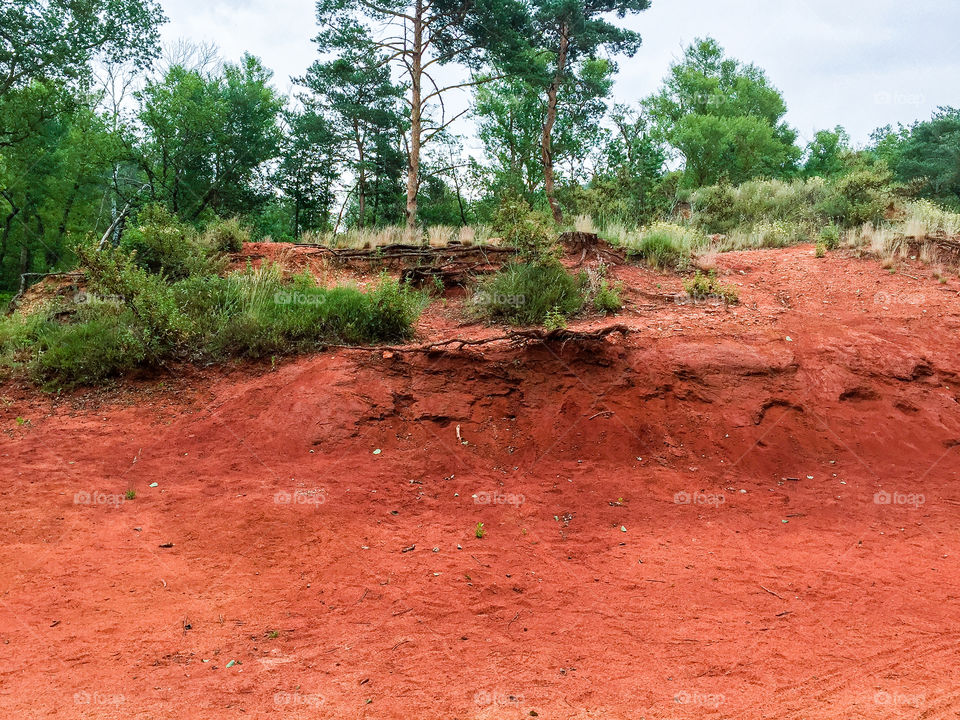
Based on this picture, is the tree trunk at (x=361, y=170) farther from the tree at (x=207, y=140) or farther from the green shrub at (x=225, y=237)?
the green shrub at (x=225, y=237)

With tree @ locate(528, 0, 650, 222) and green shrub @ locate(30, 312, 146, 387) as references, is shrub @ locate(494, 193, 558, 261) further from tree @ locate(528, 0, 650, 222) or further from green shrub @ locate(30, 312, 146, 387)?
tree @ locate(528, 0, 650, 222)

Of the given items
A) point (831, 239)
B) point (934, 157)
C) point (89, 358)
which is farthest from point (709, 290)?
point (934, 157)

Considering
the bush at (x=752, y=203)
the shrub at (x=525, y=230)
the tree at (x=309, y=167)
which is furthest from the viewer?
the tree at (x=309, y=167)

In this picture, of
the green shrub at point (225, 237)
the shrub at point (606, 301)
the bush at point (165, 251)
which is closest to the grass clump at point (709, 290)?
the shrub at point (606, 301)

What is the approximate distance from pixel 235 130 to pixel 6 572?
57.3 ft

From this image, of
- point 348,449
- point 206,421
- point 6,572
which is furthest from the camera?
point 206,421

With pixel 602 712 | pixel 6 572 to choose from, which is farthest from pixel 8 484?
pixel 602 712

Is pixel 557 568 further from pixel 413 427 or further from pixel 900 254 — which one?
pixel 900 254

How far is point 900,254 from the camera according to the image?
1009 cm

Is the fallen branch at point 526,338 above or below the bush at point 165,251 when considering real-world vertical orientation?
below

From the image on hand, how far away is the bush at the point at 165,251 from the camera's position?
9273mm

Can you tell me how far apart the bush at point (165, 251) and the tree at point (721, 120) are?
18618mm

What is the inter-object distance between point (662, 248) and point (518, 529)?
680cm

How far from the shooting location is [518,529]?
5020 mm
